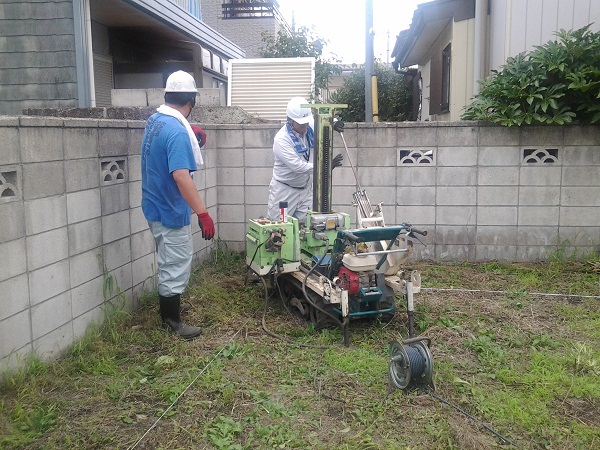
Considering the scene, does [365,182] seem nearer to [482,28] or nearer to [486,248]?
[486,248]

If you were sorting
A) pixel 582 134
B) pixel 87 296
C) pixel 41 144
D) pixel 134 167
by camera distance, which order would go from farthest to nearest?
pixel 582 134
pixel 134 167
pixel 87 296
pixel 41 144

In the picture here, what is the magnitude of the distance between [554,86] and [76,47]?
5875mm

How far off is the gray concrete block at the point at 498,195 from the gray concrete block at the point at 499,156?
0.25 meters

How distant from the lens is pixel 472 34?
8305mm

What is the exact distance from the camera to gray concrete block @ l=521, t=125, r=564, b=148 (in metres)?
5.94

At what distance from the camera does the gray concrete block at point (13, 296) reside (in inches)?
122

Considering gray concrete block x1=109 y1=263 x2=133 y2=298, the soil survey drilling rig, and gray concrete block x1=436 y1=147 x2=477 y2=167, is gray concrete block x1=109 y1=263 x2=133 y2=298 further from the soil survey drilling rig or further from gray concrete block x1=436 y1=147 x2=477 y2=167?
gray concrete block x1=436 y1=147 x2=477 y2=167

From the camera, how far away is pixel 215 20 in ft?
60.0

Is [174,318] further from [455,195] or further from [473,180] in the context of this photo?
[473,180]

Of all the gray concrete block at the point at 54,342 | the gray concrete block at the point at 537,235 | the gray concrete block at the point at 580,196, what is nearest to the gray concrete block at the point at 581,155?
the gray concrete block at the point at 580,196

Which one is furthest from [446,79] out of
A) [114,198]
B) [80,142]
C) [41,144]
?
[41,144]

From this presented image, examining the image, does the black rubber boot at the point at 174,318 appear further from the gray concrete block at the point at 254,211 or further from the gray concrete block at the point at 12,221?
the gray concrete block at the point at 254,211

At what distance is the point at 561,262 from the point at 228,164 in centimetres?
363

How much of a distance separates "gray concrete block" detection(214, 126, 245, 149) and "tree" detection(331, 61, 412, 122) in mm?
6610
